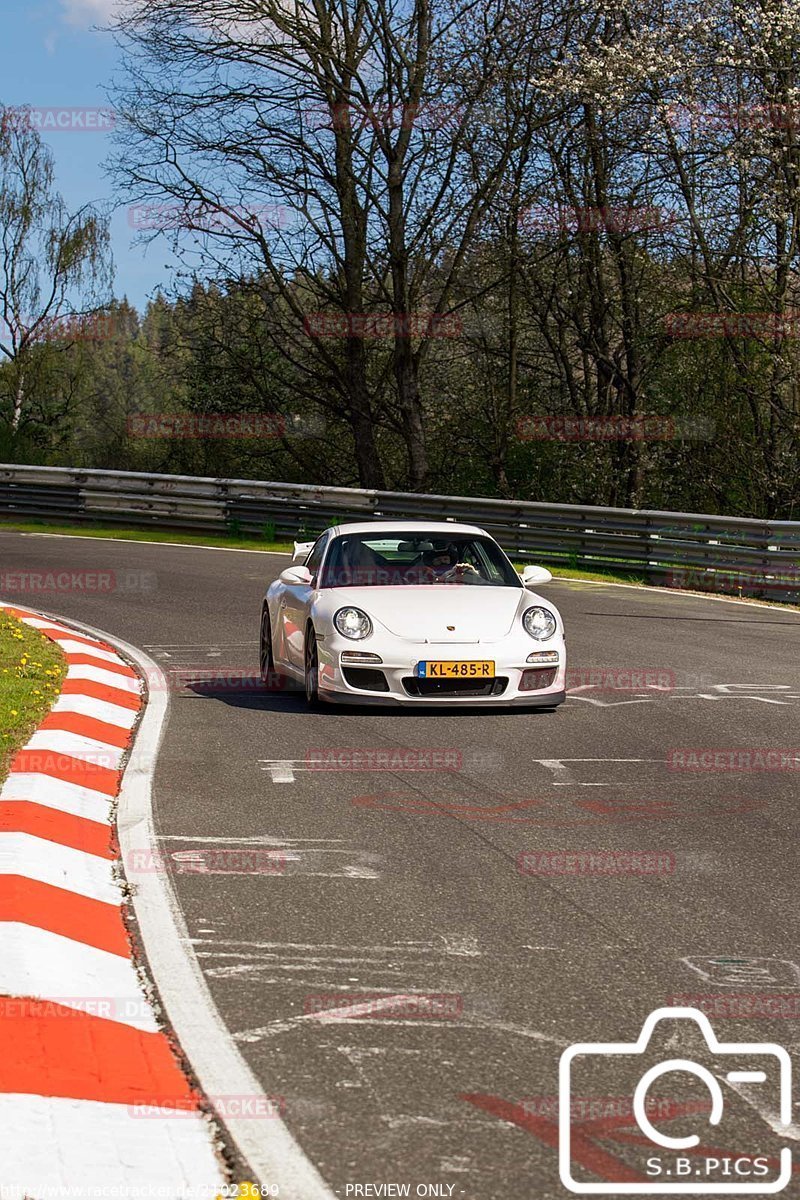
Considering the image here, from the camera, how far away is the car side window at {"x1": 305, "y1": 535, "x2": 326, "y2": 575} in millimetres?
12038

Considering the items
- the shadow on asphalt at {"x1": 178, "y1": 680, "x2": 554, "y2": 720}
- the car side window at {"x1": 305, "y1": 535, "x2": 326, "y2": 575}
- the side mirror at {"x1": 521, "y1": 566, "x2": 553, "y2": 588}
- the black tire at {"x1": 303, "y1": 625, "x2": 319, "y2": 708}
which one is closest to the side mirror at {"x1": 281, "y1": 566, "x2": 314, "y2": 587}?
the car side window at {"x1": 305, "y1": 535, "x2": 326, "y2": 575}

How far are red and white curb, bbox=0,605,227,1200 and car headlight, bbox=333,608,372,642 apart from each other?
305cm

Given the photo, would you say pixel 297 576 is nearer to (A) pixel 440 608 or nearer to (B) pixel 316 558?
(B) pixel 316 558

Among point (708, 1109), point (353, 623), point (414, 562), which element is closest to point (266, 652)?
point (414, 562)

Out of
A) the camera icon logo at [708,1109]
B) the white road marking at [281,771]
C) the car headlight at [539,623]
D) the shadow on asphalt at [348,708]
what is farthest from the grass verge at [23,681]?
the camera icon logo at [708,1109]

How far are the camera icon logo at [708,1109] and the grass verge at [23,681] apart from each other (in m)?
4.41

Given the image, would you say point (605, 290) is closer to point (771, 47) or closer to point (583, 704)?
point (771, 47)

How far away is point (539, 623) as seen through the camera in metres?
11.0

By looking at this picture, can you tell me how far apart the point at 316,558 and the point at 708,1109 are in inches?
340

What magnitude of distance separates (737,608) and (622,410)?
12.3 metres

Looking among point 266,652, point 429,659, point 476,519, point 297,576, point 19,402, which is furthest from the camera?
point 19,402

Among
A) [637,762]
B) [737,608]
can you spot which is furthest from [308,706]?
[737,608]

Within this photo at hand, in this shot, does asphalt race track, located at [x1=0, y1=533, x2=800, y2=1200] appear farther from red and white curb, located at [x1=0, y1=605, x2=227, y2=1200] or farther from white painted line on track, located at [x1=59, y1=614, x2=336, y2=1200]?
red and white curb, located at [x1=0, y1=605, x2=227, y2=1200]

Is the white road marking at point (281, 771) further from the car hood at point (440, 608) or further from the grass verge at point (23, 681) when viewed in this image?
the car hood at point (440, 608)
